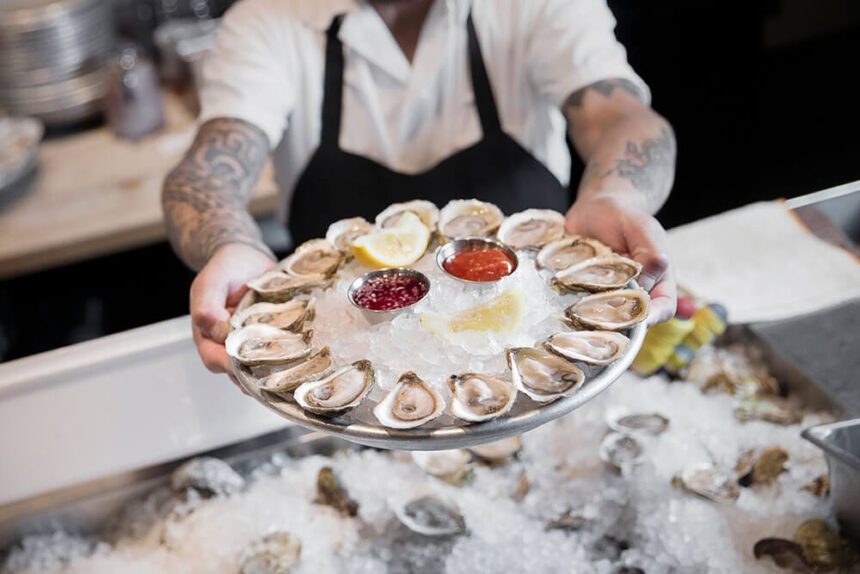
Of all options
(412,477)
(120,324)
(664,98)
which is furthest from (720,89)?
(412,477)

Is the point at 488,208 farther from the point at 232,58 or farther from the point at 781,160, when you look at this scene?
the point at 781,160

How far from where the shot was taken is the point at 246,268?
170 cm

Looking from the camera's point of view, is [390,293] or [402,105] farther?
[402,105]

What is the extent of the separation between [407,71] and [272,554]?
133 cm

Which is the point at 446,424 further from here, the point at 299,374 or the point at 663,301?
the point at 663,301

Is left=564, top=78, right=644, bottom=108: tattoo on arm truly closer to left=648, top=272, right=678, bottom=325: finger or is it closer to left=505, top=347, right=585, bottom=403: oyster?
left=648, top=272, right=678, bottom=325: finger

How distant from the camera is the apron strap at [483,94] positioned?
2305mm

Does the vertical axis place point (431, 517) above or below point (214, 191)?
below

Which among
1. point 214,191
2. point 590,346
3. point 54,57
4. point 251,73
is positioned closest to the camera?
Result: point 590,346

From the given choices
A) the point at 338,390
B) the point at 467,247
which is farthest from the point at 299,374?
the point at 467,247

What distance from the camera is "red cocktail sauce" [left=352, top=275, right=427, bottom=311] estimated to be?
4.81ft

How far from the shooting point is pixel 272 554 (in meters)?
1.60

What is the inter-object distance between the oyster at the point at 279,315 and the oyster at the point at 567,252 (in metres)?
0.44

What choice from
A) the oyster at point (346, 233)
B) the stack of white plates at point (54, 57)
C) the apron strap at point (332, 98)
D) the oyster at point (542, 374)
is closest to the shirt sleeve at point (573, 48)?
the apron strap at point (332, 98)
